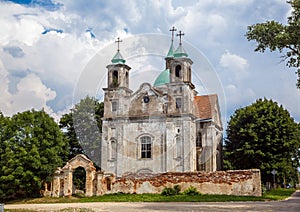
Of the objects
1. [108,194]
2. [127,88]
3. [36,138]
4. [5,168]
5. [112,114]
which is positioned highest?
[127,88]

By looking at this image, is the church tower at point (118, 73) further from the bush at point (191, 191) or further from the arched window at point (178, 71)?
the bush at point (191, 191)

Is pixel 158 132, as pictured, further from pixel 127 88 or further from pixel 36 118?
pixel 36 118

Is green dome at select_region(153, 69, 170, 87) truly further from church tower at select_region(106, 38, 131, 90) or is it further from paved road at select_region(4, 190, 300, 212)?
paved road at select_region(4, 190, 300, 212)

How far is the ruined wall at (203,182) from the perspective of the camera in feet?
95.8

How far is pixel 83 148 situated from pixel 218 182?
2294cm

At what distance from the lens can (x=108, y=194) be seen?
3219cm

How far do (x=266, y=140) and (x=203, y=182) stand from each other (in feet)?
46.9

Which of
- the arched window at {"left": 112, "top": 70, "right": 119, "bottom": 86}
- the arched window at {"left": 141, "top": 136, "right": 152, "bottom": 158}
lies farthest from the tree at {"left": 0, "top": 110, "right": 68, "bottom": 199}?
the arched window at {"left": 112, "top": 70, "right": 119, "bottom": 86}

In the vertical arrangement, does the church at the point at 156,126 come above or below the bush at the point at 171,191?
above

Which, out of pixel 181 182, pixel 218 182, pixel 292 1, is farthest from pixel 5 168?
pixel 292 1

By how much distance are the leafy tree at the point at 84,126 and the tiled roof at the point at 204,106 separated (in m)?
12.1

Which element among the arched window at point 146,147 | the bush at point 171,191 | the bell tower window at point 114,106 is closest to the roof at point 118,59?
the bell tower window at point 114,106

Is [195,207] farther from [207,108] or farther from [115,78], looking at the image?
Answer: [115,78]

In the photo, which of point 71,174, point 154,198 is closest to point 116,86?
point 71,174
